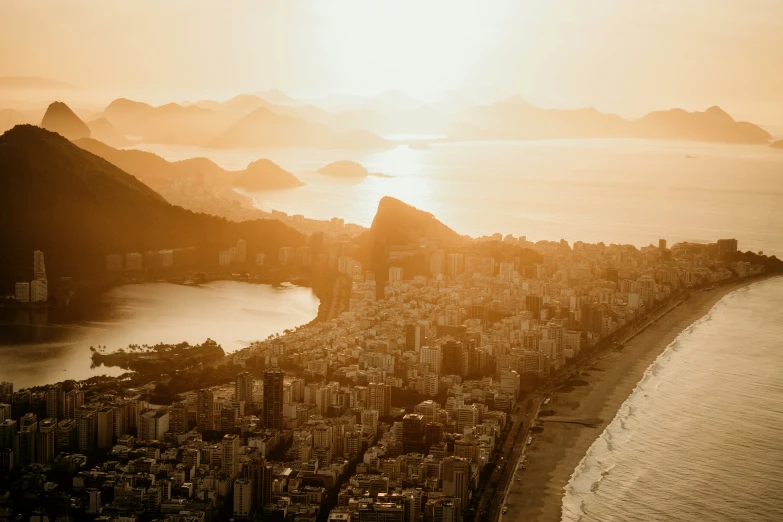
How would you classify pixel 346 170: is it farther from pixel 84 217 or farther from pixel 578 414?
pixel 578 414

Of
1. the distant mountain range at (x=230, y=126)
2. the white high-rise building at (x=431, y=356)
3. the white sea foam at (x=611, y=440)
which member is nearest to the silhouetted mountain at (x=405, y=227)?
the white sea foam at (x=611, y=440)

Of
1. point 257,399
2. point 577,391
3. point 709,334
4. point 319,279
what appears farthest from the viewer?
point 319,279

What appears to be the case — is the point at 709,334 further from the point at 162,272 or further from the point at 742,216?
the point at 162,272

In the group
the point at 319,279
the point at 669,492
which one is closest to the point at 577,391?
the point at 669,492

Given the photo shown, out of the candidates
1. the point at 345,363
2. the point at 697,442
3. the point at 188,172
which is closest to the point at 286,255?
the point at 345,363

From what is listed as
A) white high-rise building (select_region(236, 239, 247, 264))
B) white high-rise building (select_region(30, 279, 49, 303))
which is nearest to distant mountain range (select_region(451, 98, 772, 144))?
white high-rise building (select_region(236, 239, 247, 264))

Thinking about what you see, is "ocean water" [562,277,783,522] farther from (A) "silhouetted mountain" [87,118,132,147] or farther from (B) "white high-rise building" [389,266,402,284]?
(A) "silhouetted mountain" [87,118,132,147]

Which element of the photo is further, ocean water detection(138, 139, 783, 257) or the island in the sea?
ocean water detection(138, 139, 783, 257)
